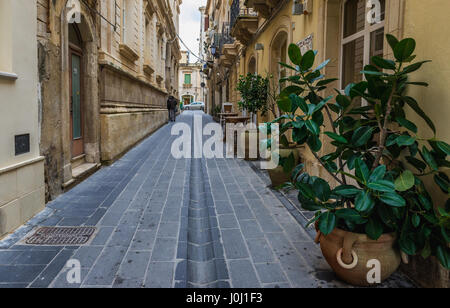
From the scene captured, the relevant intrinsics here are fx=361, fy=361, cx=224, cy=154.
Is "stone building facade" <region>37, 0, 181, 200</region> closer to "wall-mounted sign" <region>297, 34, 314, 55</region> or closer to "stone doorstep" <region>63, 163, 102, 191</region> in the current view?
"stone doorstep" <region>63, 163, 102, 191</region>

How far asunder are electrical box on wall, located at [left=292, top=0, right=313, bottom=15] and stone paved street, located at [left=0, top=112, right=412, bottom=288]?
9.76 feet

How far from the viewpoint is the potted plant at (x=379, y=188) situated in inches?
93.7

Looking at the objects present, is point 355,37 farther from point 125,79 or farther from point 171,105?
point 171,105

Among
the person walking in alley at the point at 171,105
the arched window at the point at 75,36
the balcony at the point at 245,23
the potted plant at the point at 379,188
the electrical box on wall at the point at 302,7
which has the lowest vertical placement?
the potted plant at the point at 379,188

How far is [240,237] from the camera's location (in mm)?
3826

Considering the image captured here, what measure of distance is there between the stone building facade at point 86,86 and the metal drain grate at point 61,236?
3.83ft

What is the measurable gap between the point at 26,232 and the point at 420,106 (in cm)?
396

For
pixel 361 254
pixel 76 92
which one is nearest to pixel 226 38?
pixel 76 92

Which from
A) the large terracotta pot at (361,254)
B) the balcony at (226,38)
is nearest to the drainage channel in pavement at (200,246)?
the large terracotta pot at (361,254)

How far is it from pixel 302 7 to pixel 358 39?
1706 millimetres

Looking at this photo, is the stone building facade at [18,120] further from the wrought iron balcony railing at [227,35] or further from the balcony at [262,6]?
the wrought iron balcony railing at [227,35]

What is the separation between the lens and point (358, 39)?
481 centimetres

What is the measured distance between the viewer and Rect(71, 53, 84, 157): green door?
6664 mm
